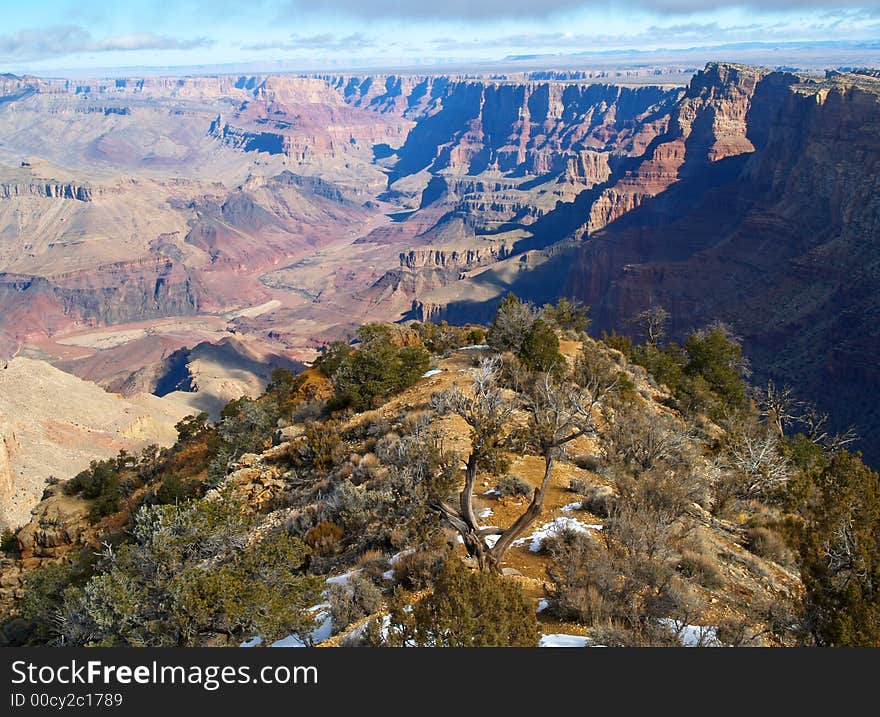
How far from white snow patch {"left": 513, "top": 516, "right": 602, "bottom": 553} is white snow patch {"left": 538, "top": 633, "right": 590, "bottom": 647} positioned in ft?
10.8

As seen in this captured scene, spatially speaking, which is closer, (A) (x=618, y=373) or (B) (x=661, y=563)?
(B) (x=661, y=563)

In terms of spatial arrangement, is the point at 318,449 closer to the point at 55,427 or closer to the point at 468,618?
the point at 468,618

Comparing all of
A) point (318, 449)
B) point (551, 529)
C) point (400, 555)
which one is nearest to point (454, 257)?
point (318, 449)

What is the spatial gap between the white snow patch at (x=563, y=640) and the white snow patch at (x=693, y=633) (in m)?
1.19

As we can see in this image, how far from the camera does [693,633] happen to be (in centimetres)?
945

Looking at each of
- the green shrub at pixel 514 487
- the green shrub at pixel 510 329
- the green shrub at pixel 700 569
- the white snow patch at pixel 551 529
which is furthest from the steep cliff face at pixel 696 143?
the green shrub at pixel 700 569

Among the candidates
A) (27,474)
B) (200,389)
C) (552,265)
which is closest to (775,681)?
(27,474)

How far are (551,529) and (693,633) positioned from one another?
13.4ft

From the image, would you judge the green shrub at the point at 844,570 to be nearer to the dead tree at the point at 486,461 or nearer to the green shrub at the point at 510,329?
the dead tree at the point at 486,461

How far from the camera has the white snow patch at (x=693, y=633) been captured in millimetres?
8852

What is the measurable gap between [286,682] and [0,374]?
74.4 m

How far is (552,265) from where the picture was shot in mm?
146750

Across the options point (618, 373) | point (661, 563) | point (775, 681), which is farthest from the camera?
point (618, 373)

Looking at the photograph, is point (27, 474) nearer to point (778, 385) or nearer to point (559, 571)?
point (559, 571)
